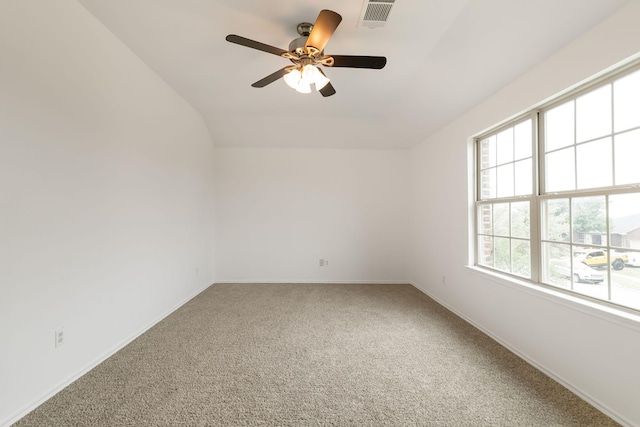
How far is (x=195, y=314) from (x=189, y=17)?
3054 millimetres

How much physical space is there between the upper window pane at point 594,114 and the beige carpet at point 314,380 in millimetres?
1813

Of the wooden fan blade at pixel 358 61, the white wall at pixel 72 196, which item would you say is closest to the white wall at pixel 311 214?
the white wall at pixel 72 196

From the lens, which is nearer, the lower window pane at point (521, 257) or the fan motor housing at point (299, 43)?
the fan motor housing at point (299, 43)

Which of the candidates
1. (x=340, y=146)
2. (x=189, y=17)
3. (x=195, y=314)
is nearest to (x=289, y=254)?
(x=195, y=314)

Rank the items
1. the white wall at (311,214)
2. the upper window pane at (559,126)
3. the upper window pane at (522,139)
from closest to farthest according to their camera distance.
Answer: the upper window pane at (559,126), the upper window pane at (522,139), the white wall at (311,214)

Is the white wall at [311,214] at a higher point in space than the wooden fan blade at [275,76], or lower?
lower

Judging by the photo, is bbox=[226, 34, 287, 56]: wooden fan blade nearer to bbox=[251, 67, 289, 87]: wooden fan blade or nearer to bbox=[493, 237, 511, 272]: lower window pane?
bbox=[251, 67, 289, 87]: wooden fan blade

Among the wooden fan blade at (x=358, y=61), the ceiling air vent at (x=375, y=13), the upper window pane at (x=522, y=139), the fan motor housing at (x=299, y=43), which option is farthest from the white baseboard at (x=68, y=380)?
the upper window pane at (x=522, y=139)

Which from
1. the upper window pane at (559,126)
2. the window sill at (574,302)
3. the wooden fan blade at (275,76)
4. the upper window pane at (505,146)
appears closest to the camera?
the window sill at (574,302)

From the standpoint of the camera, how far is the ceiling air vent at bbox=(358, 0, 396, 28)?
5.70ft

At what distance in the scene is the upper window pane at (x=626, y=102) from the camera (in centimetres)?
155

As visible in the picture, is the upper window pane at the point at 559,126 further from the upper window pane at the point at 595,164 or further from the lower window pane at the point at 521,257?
the lower window pane at the point at 521,257

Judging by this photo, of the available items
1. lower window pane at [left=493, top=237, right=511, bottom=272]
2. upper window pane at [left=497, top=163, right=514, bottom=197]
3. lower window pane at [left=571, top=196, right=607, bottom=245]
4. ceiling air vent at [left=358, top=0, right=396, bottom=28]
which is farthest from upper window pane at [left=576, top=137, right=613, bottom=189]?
ceiling air vent at [left=358, top=0, right=396, bottom=28]

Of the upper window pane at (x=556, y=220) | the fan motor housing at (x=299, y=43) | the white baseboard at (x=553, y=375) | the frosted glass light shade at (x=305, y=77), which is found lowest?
the white baseboard at (x=553, y=375)
